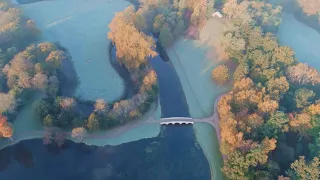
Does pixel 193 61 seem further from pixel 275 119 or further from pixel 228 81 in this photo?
pixel 275 119

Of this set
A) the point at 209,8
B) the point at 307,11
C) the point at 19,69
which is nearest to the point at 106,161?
the point at 19,69

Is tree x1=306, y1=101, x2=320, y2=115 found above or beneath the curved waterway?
above

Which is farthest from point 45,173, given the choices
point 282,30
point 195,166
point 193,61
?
point 282,30

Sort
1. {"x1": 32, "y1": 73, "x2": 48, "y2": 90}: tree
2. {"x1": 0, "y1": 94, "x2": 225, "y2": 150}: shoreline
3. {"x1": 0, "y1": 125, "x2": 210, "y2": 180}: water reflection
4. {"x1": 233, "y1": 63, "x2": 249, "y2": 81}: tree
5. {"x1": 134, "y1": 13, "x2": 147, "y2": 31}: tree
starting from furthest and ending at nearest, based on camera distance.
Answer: {"x1": 134, "y1": 13, "x2": 147, "y2": 31}: tree < {"x1": 233, "y1": 63, "x2": 249, "y2": 81}: tree < {"x1": 32, "y1": 73, "x2": 48, "y2": 90}: tree < {"x1": 0, "y1": 94, "x2": 225, "y2": 150}: shoreline < {"x1": 0, "y1": 125, "x2": 210, "y2": 180}: water reflection

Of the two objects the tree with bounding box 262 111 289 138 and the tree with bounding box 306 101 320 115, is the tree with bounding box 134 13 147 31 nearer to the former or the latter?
the tree with bounding box 262 111 289 138

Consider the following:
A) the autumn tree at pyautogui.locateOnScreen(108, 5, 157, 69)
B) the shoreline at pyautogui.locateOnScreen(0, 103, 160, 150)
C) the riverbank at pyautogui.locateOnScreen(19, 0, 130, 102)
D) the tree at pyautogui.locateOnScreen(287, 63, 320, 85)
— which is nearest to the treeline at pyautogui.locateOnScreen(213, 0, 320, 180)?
the tree at pyautogui.locateOnScreen(287, 63, 320, 85)
